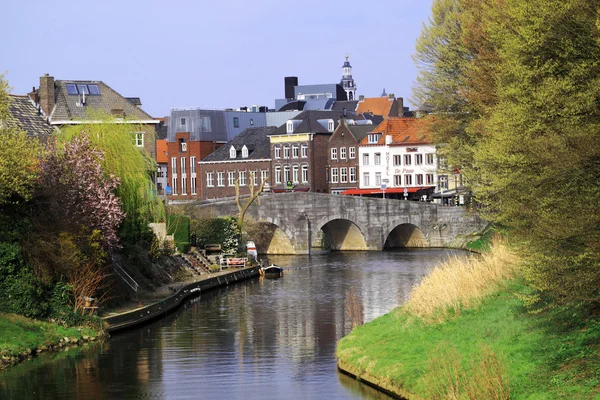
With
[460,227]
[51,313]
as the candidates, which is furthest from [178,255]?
[460,227]

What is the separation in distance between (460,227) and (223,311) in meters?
40.7

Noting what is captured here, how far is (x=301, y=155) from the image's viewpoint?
109 meters

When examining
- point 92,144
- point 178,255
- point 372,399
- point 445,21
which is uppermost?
point 445,21

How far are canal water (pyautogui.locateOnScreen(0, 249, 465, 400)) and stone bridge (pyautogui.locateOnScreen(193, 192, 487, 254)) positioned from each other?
2889cm

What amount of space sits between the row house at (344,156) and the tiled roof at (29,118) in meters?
48.6

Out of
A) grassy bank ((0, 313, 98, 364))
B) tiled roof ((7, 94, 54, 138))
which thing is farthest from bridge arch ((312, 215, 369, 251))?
Result: grassy bank ((0, 313, 98, 364))

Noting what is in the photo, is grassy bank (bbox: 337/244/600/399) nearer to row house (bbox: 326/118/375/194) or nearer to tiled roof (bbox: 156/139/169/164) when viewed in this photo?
row house (bbox: 326/118/375/194)

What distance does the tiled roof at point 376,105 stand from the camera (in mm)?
134500

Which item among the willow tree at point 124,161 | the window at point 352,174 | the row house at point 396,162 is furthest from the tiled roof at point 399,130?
the willow tree at point 124,161

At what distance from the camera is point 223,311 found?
45156 mm

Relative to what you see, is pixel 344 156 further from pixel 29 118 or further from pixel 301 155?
pixel 29 118

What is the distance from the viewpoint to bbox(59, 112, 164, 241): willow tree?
4800 cm

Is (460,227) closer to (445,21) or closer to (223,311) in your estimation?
(445,21)

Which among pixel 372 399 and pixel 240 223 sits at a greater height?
pixel 240 223
